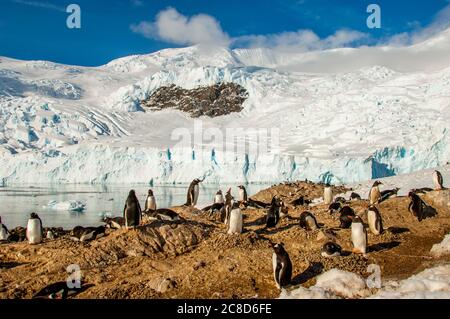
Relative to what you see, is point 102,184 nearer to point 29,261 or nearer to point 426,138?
point 426,138

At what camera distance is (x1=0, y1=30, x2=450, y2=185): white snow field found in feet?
139

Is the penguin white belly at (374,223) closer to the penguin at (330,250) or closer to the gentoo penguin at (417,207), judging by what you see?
the gentoo penguin at (417,207)

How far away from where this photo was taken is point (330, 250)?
29.2 ft

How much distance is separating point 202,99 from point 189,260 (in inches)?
3517

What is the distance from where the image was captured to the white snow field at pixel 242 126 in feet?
139

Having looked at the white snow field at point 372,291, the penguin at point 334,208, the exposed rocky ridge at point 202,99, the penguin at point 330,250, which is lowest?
the white snow field at point 372,291

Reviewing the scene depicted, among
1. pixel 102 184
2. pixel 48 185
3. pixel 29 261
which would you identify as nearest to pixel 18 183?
pixel 48 185

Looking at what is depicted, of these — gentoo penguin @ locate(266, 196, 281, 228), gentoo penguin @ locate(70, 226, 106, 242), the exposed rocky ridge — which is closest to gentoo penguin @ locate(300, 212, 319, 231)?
gentoo penguin @ locate(266, 196, 281, 228)

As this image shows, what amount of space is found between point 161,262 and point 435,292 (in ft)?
14.8

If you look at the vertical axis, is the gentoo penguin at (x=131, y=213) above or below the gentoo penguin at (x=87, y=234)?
above

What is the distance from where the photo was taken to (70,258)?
28.2 ft

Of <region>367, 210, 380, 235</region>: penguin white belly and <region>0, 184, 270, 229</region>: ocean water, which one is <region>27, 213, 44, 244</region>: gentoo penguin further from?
<region>0, 184, 270, 229</region>: ocean water

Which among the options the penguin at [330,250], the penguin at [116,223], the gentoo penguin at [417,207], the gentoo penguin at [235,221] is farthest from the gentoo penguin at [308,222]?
the penguin at [116,223]

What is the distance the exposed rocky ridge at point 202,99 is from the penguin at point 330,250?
75.2 metres
